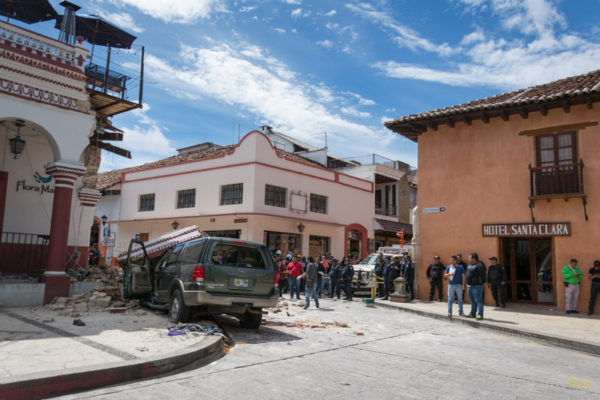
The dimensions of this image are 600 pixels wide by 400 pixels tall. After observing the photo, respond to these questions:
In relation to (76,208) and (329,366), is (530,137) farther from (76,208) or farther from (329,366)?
(76,208)

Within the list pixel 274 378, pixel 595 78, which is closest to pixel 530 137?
pixel 595 78

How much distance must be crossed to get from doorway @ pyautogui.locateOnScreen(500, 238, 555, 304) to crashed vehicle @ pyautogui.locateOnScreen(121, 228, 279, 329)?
31.7ft

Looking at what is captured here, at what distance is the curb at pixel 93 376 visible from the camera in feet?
15.3

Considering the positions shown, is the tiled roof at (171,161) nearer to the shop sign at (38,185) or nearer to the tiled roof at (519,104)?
the tiled roof at (519,104)

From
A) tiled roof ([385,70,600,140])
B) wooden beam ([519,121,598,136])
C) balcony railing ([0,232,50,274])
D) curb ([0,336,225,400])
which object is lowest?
curb ([0,336,225,400])

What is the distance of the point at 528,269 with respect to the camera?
1524 centimetres

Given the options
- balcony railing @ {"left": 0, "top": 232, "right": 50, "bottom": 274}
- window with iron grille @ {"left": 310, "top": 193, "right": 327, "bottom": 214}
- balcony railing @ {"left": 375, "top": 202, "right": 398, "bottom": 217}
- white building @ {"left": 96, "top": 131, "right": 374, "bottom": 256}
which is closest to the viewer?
balcony railing @ {"left": 0, "top": 232, "right": 50, "bottom": 274}

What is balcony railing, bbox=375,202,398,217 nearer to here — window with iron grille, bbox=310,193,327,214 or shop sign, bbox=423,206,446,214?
window with iron grille, bbox=310,193,327,214

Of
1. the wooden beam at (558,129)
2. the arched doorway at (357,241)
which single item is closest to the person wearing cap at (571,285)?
the wooden beam at (558,129)

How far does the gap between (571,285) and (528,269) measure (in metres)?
1.91

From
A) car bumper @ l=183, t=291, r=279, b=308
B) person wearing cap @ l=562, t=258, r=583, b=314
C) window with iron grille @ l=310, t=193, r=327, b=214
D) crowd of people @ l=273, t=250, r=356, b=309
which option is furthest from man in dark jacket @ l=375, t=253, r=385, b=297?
car bumper @ l=183, t=291, r=279, b=308

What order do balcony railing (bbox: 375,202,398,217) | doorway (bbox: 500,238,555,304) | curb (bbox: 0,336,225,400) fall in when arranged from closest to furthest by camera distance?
curb (bbox: 0,336,225,400) < doorway (bbox: 500,238,555,304) < balcony railing (bbox: 375,202,398,217)

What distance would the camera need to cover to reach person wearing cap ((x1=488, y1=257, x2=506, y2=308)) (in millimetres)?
14492

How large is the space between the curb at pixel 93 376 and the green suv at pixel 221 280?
6.45 ft
